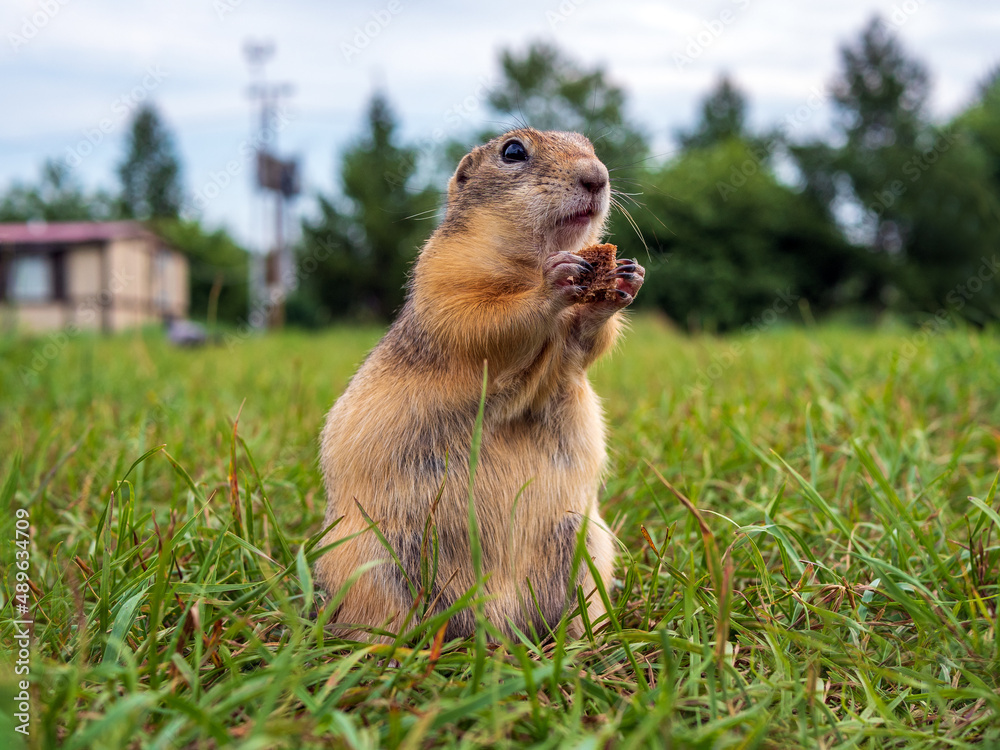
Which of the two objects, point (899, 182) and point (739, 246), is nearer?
point (899, 182)

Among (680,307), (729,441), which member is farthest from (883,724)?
(680,307)

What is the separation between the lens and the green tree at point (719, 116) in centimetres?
4697

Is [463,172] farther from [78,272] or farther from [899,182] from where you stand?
[899,182]

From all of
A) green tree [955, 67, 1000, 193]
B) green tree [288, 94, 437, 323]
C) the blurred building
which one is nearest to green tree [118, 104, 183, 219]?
green tree [288, 94, 437, 323]

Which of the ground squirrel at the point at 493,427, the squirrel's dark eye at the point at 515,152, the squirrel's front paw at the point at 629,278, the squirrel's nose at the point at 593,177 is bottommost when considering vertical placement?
the ground squirrel at the point at 493,427

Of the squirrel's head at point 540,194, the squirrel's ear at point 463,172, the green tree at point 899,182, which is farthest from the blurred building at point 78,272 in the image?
the green tree at point 899,182

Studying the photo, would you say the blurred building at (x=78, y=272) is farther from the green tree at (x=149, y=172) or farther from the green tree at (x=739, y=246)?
the green tree at (x=149, y=172)

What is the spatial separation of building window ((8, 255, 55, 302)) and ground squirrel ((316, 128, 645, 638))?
2981cm

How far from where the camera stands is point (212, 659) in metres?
1.66

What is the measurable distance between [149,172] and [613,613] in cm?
6201

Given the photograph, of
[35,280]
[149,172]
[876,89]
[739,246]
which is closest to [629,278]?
[35,280]

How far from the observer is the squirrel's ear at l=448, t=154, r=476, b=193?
271cm

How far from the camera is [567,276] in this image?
1.98m

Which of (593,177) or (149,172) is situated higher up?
(149,172)
